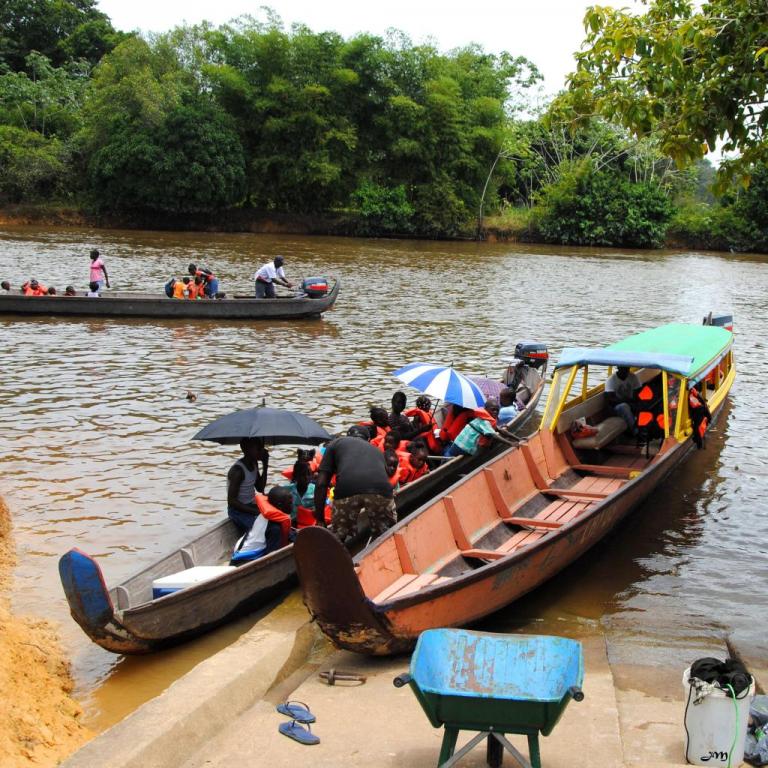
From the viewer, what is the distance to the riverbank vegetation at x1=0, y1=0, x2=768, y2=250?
4572cm

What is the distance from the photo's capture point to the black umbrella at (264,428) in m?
7.58

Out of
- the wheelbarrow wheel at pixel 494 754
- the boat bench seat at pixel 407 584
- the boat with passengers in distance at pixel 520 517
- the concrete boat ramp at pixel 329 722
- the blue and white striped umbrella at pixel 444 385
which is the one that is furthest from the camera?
the blue and white striped umbrella at pixel 444 385

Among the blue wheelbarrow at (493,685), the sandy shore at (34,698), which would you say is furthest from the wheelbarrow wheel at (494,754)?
the sandy shore at (34,698)

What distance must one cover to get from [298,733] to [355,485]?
7.25 ft

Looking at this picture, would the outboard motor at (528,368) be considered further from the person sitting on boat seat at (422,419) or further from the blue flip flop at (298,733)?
the blue flip flop at (298,733)

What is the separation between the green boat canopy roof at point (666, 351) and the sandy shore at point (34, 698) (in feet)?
19.5

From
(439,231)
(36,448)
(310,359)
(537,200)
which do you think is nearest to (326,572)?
(36,448)

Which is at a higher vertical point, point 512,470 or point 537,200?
point 537,200

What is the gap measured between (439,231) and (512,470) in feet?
134

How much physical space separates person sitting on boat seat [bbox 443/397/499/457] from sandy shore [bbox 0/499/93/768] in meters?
4.60

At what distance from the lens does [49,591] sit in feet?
24.5

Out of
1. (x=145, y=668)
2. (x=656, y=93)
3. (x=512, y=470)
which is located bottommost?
(x=145, y=668)

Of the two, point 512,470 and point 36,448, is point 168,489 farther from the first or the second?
point 512,470

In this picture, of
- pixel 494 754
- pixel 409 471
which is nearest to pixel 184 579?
pixel 494 754
